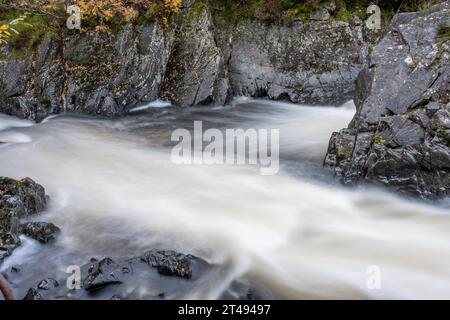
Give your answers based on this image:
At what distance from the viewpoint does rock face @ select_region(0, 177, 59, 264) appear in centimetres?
532

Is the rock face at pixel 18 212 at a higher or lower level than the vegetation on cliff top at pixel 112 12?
lower

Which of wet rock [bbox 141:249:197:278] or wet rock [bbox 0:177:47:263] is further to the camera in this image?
wet rock [bbox 0:177:47:263]

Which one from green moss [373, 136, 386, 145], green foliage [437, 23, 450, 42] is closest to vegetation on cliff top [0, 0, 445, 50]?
green foliage [437, 23, 450, 42]

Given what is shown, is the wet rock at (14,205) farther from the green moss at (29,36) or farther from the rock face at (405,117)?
the green moss at (29,36)

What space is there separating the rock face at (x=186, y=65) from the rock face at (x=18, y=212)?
5.44m

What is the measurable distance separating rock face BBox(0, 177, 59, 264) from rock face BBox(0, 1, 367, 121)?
17.9 feet

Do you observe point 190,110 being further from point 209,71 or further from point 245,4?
point 245,4

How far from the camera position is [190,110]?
11836 mm

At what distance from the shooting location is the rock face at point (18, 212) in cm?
532

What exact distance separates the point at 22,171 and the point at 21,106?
12.4 ft

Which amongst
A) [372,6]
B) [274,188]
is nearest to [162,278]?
[274,188]

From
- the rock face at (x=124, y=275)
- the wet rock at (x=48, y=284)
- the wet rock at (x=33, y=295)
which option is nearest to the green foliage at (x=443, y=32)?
the rock face at (x=124, y=275)

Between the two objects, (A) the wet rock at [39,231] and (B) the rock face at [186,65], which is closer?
(A) the wet rock at [39,231]

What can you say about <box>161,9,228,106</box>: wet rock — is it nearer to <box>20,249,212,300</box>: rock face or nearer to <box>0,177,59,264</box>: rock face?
<box>0,177,59,264</box>: rock face
